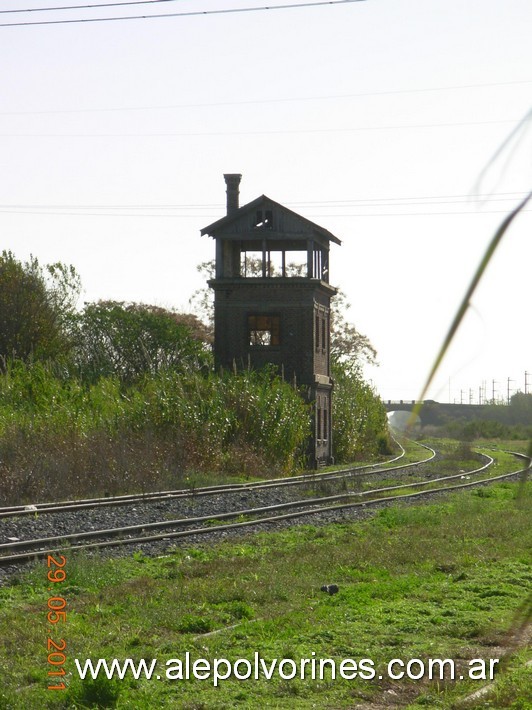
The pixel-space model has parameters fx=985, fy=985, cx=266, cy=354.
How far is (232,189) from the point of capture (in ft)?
145

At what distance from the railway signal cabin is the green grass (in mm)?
25365

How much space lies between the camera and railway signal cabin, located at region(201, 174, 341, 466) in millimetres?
39406

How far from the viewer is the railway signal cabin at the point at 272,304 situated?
39.4 metres

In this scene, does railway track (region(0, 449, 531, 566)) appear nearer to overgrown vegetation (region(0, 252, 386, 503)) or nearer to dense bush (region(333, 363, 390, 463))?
overgrown vegetation (region(0, 252, 386, 503))

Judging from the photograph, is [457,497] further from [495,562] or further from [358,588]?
[358,588]

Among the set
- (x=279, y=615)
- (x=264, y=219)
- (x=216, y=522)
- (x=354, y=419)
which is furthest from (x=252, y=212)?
(x=279, y=615)

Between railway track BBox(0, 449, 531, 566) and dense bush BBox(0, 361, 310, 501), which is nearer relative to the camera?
railway track BBox(0, 449, 531, 566)

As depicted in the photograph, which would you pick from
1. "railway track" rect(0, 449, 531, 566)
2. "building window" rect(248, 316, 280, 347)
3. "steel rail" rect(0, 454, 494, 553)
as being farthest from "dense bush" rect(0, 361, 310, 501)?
"steel rail" rect(0, 454, 494, 553)

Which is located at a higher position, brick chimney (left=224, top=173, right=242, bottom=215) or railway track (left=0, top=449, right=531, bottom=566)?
brick chimney (left=224, top=173, right=242, bottom=215)
